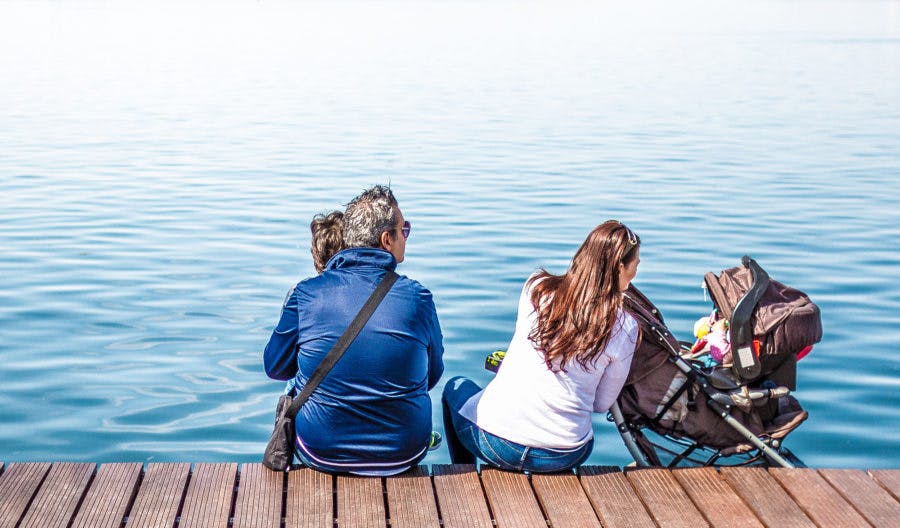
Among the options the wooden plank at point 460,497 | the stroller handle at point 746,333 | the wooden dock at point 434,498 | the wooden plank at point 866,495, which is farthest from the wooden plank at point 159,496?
the wooden plank at point 866,495

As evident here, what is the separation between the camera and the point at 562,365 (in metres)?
4.89

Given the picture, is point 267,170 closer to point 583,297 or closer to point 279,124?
point 279,124

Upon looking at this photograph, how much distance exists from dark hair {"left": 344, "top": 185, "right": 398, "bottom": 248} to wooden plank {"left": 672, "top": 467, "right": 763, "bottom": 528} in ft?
5.48

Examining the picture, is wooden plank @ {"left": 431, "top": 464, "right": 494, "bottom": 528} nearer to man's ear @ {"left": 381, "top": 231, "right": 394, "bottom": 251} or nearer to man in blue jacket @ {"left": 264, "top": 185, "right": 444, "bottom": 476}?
man in blue jacket @ {"left": 264, "top": 185, "right": 444, "bottom": 476}

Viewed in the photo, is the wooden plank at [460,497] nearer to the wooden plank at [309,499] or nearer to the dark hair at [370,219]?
the wooden plank at [309,499]

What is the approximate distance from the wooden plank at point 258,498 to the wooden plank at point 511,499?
866 millimetres

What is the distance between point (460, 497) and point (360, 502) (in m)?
0.42

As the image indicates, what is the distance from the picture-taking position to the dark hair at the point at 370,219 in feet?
16.3

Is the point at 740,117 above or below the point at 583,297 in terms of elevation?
below

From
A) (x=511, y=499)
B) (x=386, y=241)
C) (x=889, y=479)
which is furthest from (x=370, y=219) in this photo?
(x=889, y=479)

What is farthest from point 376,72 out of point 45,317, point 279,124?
point 45,317

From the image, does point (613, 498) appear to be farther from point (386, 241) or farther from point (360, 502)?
point (386, 241)

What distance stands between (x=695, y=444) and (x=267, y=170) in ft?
43.2

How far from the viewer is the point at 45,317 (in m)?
9.41
